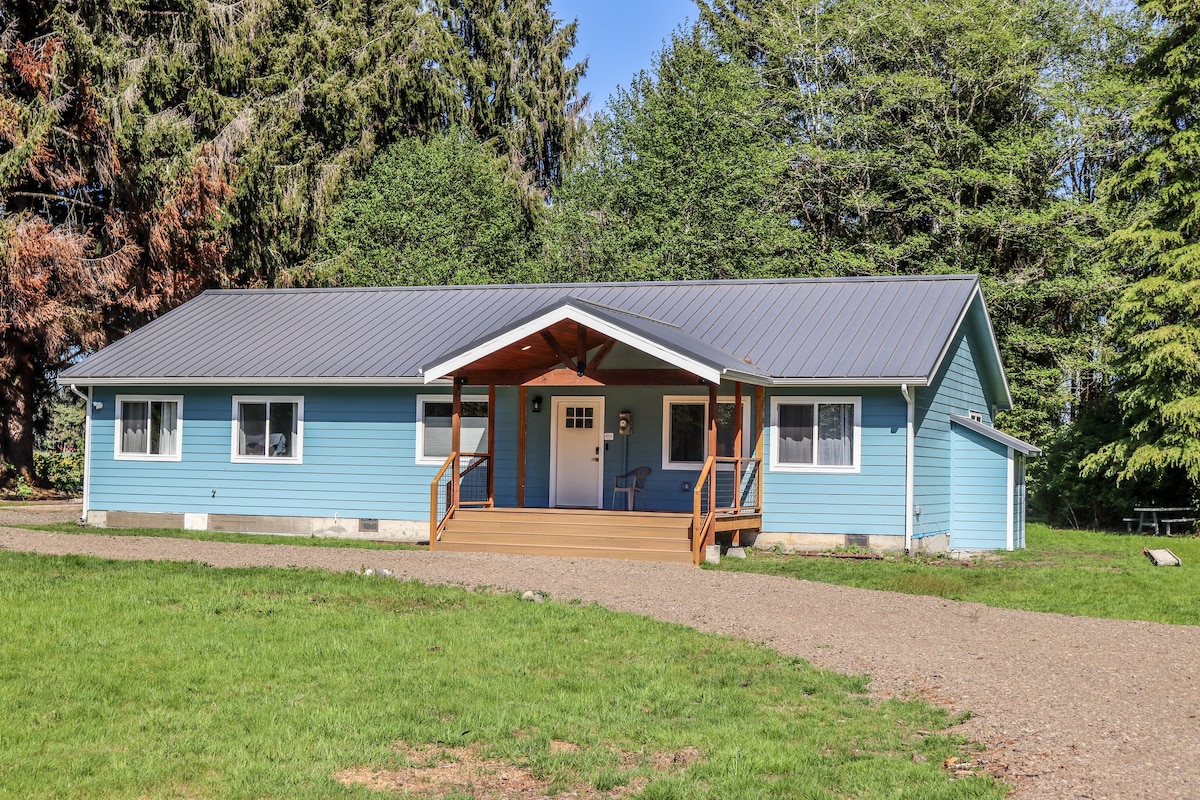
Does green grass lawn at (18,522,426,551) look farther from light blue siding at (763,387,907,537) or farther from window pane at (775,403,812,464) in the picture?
window pane at (775,403,812,464)

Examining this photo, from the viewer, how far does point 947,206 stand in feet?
101

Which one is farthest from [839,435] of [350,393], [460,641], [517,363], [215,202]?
[215,202]

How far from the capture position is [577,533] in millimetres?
16891

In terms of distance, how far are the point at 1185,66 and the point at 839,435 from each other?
1058cm

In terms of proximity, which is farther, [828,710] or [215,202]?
[215,202]

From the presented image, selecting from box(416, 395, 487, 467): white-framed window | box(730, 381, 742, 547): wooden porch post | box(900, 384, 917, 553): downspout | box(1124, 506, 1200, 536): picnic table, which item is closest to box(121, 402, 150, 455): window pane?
box(416, 395, 487, 467): white-framed window

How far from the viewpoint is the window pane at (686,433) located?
1883 centimetres

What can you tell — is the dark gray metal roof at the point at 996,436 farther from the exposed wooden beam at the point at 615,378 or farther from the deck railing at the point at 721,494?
the exposed wooden beam at the point at 615,378

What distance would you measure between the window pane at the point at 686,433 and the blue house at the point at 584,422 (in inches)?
1.4

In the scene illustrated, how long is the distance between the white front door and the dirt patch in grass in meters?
12.5

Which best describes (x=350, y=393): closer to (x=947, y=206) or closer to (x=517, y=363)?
(x=517, y=363)

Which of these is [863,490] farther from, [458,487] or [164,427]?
[164,427]

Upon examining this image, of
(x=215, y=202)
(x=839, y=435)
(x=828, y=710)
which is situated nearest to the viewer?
(x=828, y=710)

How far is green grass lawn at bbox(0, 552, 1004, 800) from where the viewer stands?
6.14m
